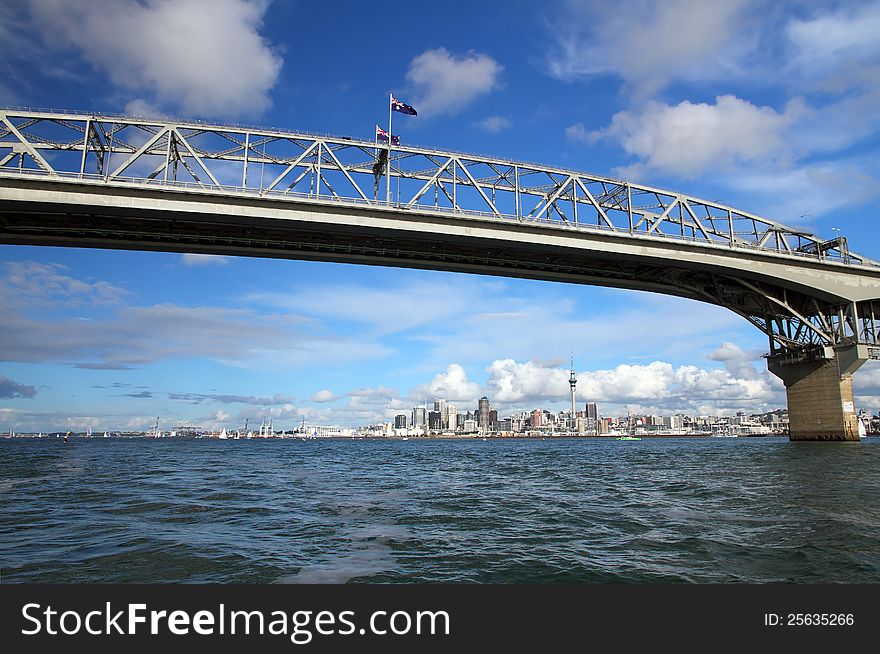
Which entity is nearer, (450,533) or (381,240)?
(450,533)

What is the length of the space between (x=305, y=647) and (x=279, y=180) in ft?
119

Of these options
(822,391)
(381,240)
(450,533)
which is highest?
(381,240)

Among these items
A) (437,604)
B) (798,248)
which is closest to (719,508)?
(437,604)

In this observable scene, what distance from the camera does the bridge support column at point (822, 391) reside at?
161 feet

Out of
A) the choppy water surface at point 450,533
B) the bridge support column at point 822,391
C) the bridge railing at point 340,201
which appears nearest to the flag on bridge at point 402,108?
the bridge railing at point 340,201

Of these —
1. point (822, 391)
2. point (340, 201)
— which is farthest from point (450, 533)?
point (822, 391)

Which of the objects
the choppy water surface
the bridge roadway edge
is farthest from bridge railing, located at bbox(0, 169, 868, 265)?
the choppy water surface

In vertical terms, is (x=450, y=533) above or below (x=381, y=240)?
below

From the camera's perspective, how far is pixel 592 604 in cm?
612

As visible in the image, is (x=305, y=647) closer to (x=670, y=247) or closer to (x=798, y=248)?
(x=670, y=247)

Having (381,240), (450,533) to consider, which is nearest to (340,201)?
(381,240)

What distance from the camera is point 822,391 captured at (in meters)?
51.7

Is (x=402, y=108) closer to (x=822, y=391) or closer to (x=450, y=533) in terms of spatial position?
(x=450, y=533)

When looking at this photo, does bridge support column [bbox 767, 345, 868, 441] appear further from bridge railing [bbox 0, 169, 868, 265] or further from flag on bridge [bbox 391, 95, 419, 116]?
flag on bridge [bbox 391, 95, 419, 116]
